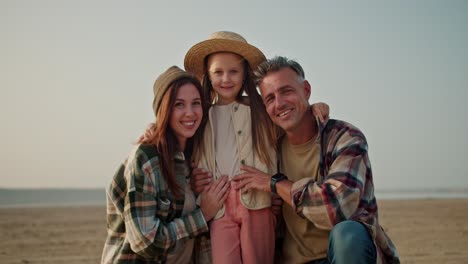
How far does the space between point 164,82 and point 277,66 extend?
0.97 meters

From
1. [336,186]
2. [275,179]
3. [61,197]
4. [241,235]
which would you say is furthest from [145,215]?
[61,197]

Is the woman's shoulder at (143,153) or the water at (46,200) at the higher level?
the woman's shoulder at (143,153)

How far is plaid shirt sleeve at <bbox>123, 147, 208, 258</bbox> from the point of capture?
3.30 meters

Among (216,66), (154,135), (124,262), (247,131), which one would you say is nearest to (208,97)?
(216,66)

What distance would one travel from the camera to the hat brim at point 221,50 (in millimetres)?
4270

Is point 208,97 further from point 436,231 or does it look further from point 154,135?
point 436,231

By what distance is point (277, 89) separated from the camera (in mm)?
3832

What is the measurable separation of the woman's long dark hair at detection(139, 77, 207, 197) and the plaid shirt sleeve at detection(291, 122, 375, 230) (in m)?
0.97

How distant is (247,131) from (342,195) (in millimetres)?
1159

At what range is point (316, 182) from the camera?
335cm

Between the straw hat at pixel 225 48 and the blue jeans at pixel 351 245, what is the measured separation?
6.33ft

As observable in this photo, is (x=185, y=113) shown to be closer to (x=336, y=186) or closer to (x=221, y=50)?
(x=221, y=50)

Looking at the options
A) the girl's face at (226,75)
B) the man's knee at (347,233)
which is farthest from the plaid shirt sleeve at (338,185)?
the girl's face at (226,75)

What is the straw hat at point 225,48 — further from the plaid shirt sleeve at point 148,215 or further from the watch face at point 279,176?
the plaid shirt sleeve at point 148,215
